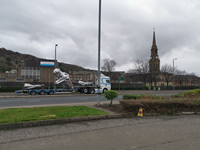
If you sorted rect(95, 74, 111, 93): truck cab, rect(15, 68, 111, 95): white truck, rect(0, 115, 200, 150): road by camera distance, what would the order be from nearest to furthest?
rect(0, 115, 200, 150): road < rect(15, 68, 111, 95): white truck < rect(95, 74, 111, 93): truck cab

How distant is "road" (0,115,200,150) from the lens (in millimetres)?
4461

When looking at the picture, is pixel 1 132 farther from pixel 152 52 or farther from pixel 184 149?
Answer: pixel 152 52

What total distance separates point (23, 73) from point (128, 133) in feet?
217

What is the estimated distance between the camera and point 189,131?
594cm

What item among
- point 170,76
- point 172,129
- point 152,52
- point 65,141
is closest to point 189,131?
point 172,129

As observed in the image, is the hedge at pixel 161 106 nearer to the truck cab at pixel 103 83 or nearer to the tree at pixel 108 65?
the truck cab at pixel 103 83

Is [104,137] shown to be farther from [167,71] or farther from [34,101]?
[167,71]

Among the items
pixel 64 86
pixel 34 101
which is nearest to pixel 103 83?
pixel 64 86

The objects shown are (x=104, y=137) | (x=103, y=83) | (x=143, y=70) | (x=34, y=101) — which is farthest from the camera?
(x=143, y=70)

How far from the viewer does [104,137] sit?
520 cm

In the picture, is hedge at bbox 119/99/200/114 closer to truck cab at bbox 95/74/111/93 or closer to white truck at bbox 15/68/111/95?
white truck at bbox 15/68/111/95

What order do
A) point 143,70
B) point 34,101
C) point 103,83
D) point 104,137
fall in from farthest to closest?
1. point 143,70
2. point 103,83
3. point 34,101
4. point 104,137

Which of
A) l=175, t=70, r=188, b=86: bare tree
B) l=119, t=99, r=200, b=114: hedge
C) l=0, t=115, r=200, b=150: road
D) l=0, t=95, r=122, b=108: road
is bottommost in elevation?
l=0, t=95, r=122, b=108: road

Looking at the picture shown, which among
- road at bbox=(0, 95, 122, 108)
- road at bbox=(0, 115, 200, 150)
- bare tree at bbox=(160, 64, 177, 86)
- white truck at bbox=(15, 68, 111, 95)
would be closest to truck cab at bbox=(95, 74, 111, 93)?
white truck at bbox=(15, 68, 111, 95)
